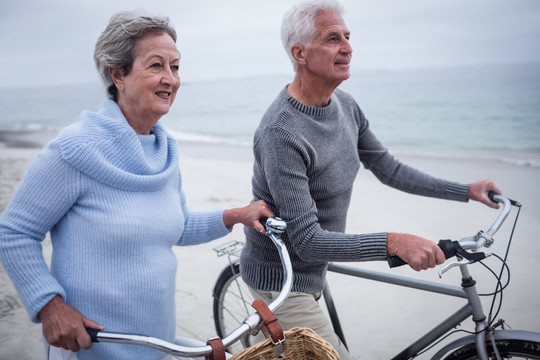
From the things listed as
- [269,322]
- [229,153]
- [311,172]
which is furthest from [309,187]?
[229,153]

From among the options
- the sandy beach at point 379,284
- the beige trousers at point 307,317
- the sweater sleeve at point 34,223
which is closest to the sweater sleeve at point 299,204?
the beige trousers at point 307,317

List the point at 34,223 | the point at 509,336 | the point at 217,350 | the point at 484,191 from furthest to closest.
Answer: the point at 484,191 → the point at 509,336 → the point at 34,223 → the point at 217,350

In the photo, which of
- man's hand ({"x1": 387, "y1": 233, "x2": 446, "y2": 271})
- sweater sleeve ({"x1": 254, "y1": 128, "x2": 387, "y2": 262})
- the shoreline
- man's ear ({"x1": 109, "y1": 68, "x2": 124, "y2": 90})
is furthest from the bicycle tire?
the shoreline

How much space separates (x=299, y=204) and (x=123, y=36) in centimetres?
87

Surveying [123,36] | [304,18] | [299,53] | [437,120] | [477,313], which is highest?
[437,120]

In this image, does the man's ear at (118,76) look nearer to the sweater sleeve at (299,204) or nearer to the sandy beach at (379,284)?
the sweater sleeve at (299,204)

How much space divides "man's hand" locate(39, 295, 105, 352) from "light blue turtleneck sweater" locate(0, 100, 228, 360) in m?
0.03

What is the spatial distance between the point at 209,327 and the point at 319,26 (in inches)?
97.8

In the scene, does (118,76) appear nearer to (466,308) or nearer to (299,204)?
(299,204)

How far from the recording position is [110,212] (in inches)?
58.7

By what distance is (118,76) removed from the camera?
1.61 meters

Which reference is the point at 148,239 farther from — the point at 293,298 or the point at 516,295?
the point at 516,295

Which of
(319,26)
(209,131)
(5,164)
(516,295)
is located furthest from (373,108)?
(319,26)

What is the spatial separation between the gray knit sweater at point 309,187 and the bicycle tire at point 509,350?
0.62 m
